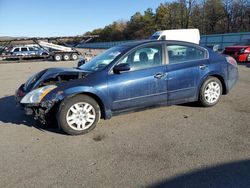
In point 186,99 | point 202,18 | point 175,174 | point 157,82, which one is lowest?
point 175,174

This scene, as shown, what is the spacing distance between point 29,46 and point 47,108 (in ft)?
90.8

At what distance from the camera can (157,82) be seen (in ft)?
16.9

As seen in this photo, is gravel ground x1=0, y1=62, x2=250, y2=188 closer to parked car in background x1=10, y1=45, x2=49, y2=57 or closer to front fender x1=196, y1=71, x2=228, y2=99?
front fender x1=196, y1=71, x2=228, y2=99

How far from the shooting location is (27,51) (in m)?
29.7

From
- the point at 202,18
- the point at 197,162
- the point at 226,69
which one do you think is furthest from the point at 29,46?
the point at 202,18

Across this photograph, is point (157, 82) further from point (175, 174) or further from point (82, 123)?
point (175, 174)

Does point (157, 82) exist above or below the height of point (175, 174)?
above

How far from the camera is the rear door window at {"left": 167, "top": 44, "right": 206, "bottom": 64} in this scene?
214 inches

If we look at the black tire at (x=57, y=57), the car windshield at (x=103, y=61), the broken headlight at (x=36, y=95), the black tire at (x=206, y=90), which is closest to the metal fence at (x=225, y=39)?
the black tire at (x=57, y=57)

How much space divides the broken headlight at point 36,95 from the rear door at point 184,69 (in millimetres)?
2307

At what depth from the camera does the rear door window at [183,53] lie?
17.8ft

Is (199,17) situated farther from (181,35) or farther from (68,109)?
(68,109)

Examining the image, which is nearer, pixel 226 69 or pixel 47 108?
pixel 47 108

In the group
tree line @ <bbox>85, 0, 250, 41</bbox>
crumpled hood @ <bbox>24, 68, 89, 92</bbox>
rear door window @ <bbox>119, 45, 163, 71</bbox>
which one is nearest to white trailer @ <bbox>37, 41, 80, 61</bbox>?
crumpled hood @ <bbox>24, 68, 89, 92</bbox>
